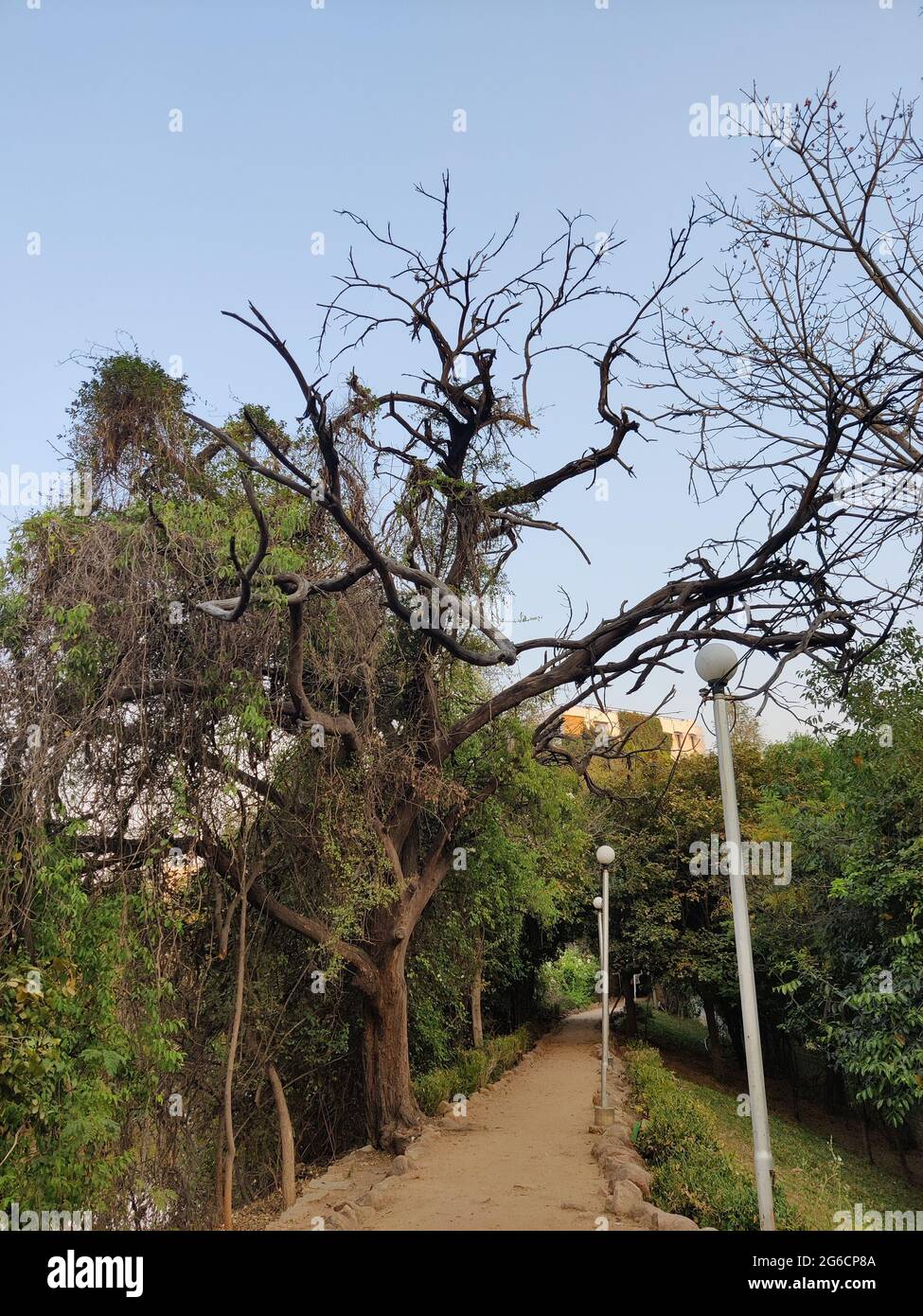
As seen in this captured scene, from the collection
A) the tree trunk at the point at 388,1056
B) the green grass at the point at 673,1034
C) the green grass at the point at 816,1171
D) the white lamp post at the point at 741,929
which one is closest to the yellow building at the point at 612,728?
the white lamp post at the point at 741,929

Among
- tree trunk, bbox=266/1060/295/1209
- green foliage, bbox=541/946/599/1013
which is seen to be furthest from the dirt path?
green foliage, bbox=541/946/599/1013

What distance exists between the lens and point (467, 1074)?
48.2ft

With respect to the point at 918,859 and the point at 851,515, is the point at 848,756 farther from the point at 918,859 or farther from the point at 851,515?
the point at 851,515

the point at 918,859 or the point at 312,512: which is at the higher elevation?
the point at 312,512

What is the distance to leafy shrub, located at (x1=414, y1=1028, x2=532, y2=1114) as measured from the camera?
13.0m

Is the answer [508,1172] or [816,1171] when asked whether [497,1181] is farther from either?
[816,1171]

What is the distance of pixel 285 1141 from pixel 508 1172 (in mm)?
3290

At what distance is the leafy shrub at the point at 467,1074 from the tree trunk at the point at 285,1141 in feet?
6.83

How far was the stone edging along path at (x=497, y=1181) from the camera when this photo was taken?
7.53m

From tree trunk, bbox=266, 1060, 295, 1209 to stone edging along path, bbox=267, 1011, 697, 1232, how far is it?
0.72 metres
